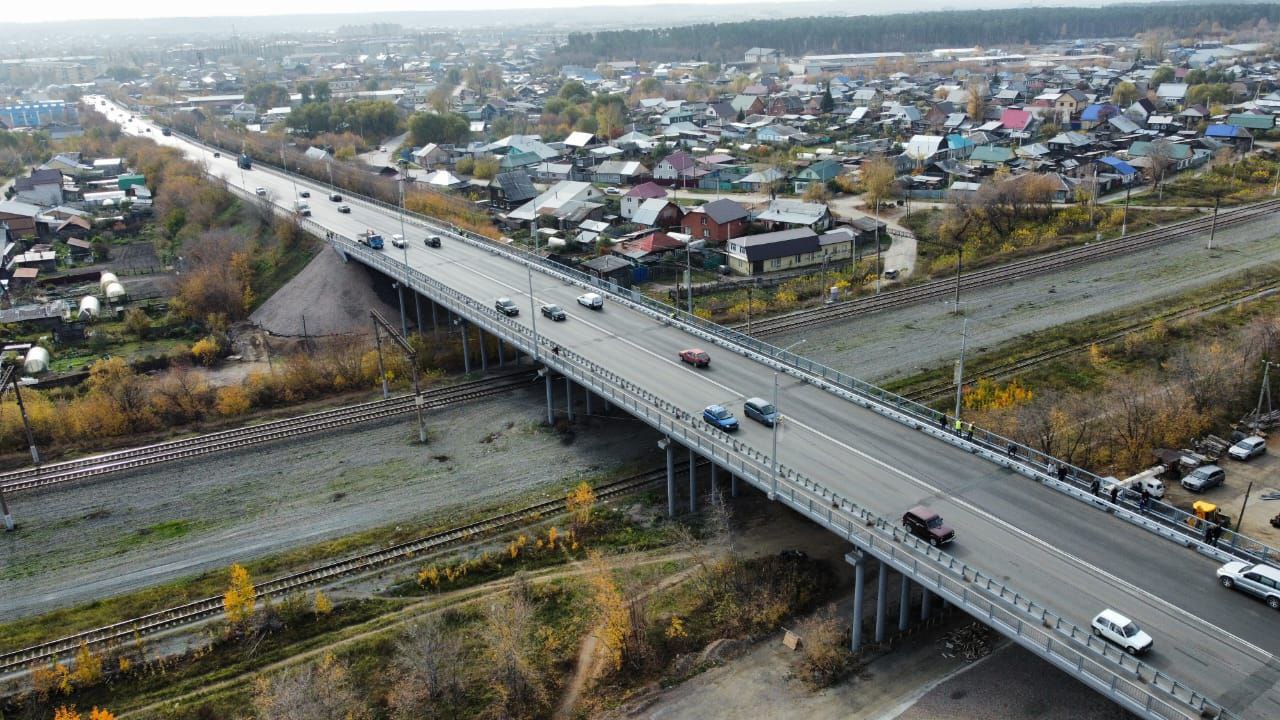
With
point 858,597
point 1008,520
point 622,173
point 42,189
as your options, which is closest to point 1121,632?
point 1008,520

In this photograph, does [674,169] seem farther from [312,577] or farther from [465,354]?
[312,577]

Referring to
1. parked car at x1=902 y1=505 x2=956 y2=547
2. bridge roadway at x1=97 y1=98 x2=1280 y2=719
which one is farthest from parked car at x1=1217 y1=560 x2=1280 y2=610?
parked car at x1=902 y1=505 x2=956 y2=547

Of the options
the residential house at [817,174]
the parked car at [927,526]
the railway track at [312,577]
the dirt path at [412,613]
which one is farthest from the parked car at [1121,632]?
the residential house at [817,174]

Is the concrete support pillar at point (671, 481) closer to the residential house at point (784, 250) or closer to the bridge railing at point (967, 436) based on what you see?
the bridge railing at point (967, 436)

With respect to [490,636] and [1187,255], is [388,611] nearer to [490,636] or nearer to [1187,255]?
[490,636]

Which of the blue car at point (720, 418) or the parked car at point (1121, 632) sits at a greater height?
the blue car at point (720, 418)

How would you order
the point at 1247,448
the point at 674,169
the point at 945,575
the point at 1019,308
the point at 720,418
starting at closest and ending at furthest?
the point at 945,575 → the point at 720,418 → the point at 1247,448 → the point at 1019,308 → the point at 674,169

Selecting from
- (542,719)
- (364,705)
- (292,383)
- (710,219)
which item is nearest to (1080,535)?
(542,719)
